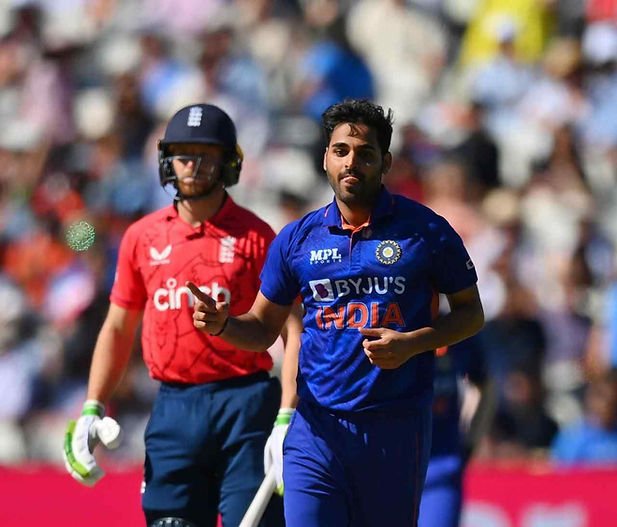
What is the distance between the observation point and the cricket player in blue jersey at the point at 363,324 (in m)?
5.14

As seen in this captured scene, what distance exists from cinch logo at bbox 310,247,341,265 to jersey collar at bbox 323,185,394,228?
106 mm

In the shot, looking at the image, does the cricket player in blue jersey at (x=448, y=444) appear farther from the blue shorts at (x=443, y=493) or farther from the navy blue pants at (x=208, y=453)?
the navy blue pants at (x=208, y=453)

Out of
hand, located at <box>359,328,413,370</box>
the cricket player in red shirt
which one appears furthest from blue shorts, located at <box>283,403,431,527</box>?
the cricket player in red shirt

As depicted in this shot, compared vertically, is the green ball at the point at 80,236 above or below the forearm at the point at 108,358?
above

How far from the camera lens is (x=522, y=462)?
983 cm

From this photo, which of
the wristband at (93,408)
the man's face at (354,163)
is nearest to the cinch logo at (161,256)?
the wristband at (93,408)

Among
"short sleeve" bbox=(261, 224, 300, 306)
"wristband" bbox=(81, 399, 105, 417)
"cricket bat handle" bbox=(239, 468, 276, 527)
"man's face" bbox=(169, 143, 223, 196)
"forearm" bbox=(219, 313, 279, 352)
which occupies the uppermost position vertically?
"man's face" bbox=(169, 143, 223, 196)

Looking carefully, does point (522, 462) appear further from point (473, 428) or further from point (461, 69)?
point (461, 69)

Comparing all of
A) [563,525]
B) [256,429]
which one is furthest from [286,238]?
[563,525]

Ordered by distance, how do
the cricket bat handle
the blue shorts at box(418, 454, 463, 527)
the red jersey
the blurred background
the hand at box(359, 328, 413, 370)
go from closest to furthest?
the hand at box(359, 328, 413, 370) < the cricket bat handle < the red jersey < the blue shorts at box(418, 454, 463, 527) < the blurred background

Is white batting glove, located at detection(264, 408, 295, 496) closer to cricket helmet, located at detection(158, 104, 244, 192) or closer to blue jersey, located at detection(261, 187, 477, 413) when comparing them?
blue jersey, located at detection(261, 187, 477, 413)

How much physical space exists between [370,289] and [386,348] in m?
0.34

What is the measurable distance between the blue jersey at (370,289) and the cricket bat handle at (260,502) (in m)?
0.63

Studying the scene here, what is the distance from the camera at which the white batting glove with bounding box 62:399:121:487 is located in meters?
6.10
